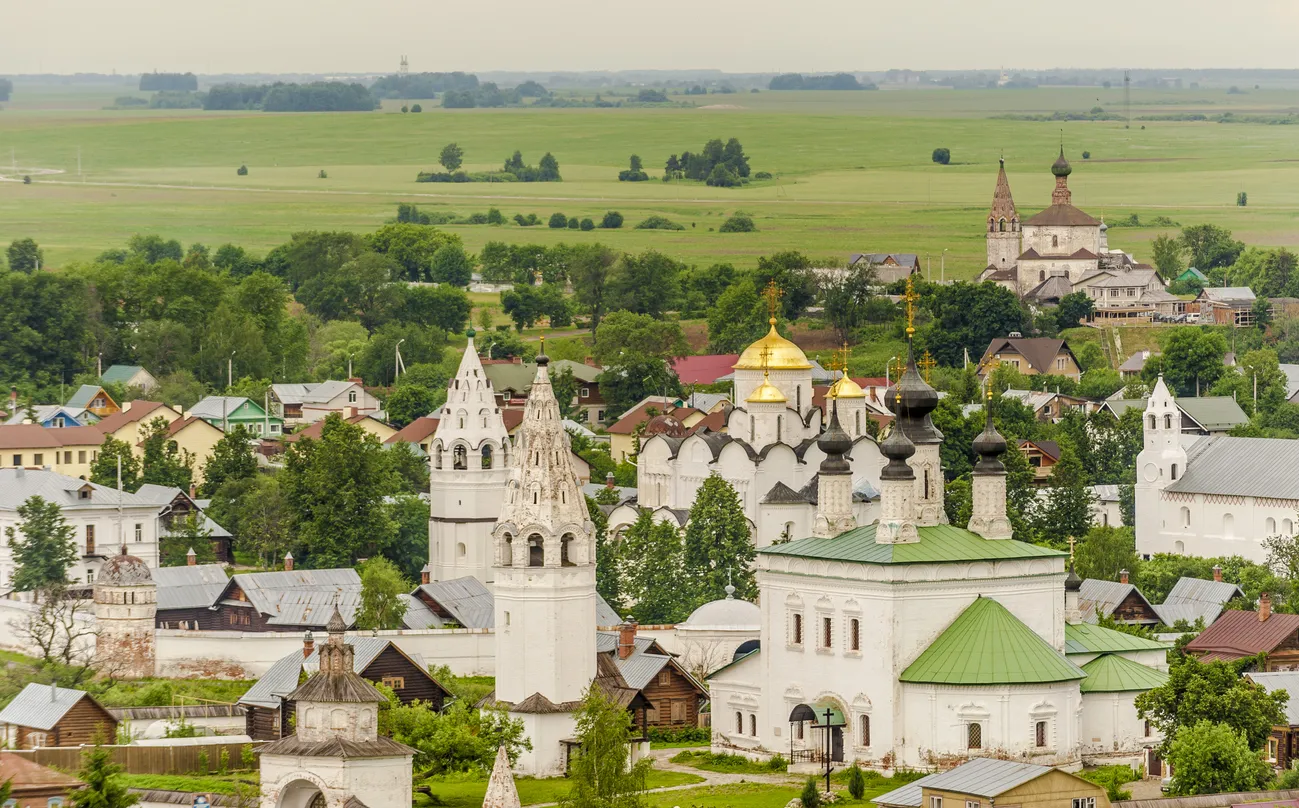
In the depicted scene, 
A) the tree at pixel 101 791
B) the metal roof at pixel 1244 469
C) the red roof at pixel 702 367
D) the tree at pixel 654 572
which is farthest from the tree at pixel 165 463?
the tree at pixel 101 791

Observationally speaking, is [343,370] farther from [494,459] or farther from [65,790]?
[65,790]

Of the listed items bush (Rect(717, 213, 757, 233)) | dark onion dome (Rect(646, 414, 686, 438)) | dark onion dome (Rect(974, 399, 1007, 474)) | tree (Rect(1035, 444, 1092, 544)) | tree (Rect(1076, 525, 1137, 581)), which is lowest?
tree (Rect(1076, 525, 1137, 581))

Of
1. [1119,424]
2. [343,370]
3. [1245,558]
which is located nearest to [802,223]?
[343,370]

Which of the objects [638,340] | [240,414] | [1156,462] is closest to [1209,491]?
[1156,462]

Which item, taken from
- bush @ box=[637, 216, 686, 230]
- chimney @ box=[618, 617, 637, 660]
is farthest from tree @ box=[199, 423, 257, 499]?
bush @ box=[637, 216, 686, 230]

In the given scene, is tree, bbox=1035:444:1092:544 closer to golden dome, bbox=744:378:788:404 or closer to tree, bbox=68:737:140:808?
golden dome, bbox=744:378:788:404

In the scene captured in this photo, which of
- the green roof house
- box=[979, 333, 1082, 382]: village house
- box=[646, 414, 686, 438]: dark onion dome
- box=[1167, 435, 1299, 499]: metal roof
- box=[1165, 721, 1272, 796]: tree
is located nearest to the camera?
box=[1165, 721, 1272, 796]: tree

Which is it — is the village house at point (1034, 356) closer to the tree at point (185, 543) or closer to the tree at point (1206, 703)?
the tree at point (185, 543)
